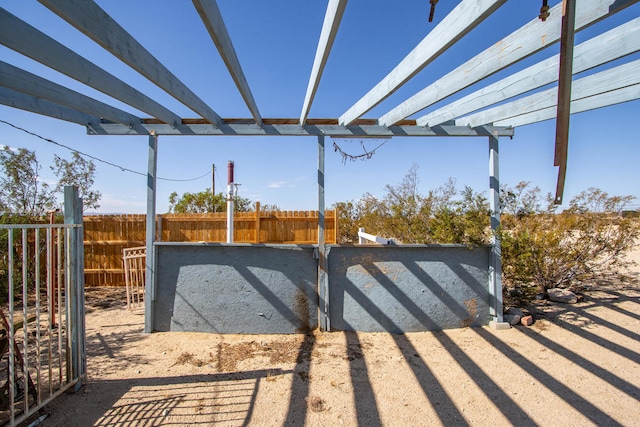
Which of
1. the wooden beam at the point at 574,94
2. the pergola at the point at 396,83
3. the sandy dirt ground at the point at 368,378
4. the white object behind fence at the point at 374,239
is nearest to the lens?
the pergola at the point at 396,83

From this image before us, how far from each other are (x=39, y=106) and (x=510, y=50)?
176 inches

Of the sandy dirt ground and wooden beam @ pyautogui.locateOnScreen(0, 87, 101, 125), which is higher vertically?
wooden beam @ pyautogui.locateOnScreen(0, 87, 101, 125)

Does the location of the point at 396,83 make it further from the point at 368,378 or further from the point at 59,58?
the point at 368,378

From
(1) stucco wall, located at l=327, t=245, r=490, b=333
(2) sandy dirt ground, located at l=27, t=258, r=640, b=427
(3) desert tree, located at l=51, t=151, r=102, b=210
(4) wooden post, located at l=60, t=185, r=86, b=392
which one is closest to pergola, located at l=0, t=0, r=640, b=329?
(1) stucco wall, located at l=327, t=245, r=490, b=333

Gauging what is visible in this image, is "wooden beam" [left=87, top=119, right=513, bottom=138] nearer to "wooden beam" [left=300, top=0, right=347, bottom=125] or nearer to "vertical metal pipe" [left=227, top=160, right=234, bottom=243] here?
"wooden beam" [left=300, top=0, right=347, bottom=125]

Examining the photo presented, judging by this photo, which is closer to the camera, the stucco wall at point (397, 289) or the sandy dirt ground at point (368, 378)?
the sandy dirt ground at point (368, 378)

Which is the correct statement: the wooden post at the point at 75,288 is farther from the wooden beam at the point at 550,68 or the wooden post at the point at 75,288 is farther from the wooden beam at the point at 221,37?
the wooden beam at the point at 550,68

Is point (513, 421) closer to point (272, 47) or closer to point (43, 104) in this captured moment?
point (272, 47)

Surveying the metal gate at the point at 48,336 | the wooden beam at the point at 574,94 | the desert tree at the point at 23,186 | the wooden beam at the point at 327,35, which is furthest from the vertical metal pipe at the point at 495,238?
the desert tree at the point at 23,186

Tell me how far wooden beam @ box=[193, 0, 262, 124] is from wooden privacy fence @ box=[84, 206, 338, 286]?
15.3 ft

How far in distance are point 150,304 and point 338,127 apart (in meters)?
3.52

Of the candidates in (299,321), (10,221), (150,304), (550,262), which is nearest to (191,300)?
(150,304)

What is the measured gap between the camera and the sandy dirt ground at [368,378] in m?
2.45

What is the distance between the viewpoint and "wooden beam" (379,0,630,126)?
1.88m
